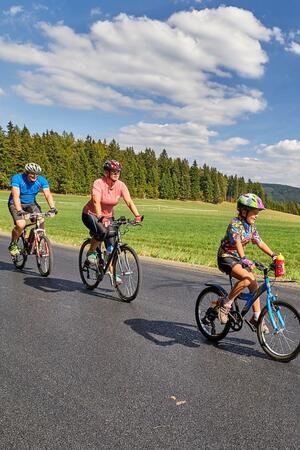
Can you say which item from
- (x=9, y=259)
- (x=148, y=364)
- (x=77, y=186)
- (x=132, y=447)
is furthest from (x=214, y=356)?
(x=77, y=186)

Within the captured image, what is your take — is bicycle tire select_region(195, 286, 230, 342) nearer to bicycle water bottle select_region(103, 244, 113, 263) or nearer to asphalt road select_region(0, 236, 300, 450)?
asphalt road select_region(0, 236, 300, 450)

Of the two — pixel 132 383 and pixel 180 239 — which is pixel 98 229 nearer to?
pixel 132 383

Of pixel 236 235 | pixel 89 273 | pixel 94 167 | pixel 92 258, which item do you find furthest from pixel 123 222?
pixel 94 167

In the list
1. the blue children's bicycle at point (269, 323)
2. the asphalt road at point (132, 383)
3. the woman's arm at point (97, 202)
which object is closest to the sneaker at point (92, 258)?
the woman's arm at point (97, 202)

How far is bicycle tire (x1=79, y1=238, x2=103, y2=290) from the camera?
7399 millimetres

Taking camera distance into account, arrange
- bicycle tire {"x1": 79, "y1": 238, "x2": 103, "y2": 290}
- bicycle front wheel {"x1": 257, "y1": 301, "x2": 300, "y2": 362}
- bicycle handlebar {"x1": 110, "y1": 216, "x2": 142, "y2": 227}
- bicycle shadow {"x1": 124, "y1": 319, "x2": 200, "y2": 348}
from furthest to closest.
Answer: bicycle tire {"x1": 79, "y1": 238, "x2": 103, "y2": 290}
bicycle handlebar {"x1": 110, "y1": 216, "x2": 142, "y2": 227}
bicycle shadow {"x1": 124, "y1": 319, "x2": 200, "y2": 348}
bicycle front wheel {"x1": 257, "y1": 301, "x2": 300, "y2": 362}

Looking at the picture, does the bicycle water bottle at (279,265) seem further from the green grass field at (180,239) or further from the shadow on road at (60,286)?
the green grass field at (180,239)

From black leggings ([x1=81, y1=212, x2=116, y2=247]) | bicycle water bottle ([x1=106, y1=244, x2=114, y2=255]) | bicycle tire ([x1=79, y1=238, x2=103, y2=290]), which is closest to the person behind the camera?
black leggings ([x1=81, y1=212, x2=116, y2=247])

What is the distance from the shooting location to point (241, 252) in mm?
4637

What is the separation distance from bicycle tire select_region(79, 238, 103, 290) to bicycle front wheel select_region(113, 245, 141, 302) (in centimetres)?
47

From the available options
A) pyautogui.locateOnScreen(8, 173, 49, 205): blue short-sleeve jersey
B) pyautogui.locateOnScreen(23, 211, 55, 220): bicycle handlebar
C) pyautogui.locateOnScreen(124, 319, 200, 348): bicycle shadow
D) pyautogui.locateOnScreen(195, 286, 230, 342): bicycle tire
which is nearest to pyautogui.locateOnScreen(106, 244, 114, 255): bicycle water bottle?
pyautogui.locateOnScreen(124, 319, 200, 348): bicycle shadow

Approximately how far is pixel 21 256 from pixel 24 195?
145 centimetres

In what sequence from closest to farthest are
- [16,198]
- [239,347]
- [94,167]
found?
1. [239,347]
2. [16,198]
3. [94,167]

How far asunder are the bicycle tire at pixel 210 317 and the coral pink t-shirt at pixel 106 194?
2.48 metres
